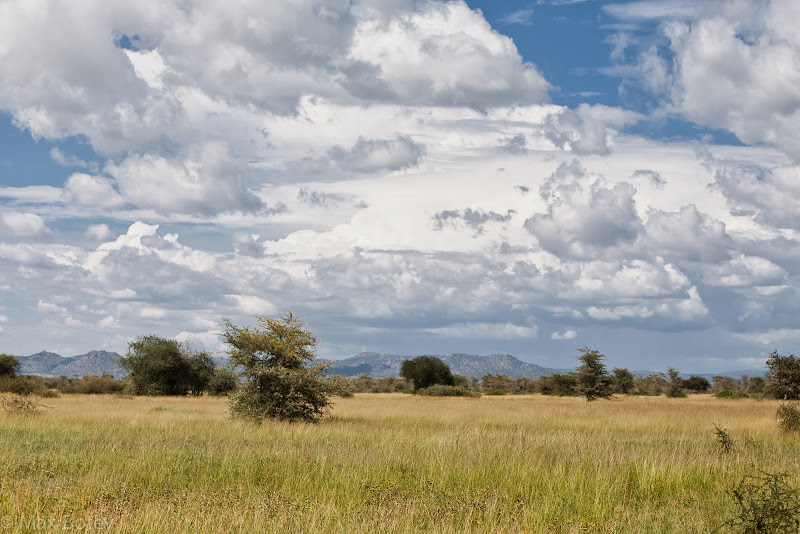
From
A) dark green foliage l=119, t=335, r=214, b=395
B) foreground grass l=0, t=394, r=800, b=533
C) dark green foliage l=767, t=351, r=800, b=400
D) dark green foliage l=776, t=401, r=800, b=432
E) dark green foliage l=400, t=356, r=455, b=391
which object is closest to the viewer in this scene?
foreground grass l=0, t=394, r=800, b=533

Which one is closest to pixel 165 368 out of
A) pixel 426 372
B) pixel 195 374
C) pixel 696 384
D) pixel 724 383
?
pixel 195 374

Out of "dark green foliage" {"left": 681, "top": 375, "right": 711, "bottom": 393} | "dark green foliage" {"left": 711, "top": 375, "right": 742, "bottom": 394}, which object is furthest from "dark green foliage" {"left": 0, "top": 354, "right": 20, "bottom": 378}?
"dark green foliage" {"left": 711, "top": 375, "right": 742, "bottom": 394}

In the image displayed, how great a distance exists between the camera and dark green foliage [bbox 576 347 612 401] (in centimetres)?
4928

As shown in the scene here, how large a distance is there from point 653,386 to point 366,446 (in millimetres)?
86652

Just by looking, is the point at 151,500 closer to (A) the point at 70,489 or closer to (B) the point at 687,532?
(A) the point at 70,489

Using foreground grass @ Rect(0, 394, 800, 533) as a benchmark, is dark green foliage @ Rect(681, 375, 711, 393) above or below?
above

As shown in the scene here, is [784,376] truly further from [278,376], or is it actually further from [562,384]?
[278,376]

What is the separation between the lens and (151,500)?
9.49 m

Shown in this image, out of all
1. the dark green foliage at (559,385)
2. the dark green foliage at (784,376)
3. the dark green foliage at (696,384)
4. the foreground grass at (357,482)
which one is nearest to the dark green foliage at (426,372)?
the dark green foliage at (559,385)

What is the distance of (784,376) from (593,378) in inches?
500

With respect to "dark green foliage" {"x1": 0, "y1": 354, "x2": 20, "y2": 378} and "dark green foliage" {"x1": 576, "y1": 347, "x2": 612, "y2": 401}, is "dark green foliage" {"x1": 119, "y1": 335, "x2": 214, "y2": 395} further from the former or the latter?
"dark green foliage" {"x1": 576, "y1": 347, "x2": 612, "y2": 401}

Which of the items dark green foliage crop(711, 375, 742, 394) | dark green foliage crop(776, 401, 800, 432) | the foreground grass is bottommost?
the foreground grass

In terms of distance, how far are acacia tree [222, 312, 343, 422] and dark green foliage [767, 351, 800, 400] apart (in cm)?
3455

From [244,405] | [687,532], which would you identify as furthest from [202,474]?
[244,405]
